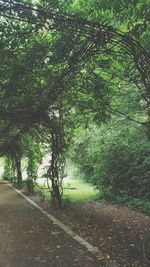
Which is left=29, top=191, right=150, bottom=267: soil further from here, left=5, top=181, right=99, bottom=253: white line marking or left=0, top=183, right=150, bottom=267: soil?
left=5, top=181, right=99, bottom=253: white line marking

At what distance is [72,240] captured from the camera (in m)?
7.69

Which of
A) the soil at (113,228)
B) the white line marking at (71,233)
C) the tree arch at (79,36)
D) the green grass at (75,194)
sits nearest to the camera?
the tree arch at (79,36)

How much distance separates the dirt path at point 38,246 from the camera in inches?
243

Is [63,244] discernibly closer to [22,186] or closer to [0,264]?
[0,264]

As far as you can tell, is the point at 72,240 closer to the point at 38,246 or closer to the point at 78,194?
the point at 38,246

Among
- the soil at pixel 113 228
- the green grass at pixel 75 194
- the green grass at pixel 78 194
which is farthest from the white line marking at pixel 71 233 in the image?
the green grass at pixel 78 194

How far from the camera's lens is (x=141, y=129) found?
14.0m

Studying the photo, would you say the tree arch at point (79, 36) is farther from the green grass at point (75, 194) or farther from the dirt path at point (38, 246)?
the green grass at point (75, 194)

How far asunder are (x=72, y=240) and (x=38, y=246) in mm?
779

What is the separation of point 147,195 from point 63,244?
5858 millimetres

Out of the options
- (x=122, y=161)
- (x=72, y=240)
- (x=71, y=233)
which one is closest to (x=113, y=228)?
(x=71, y=233)

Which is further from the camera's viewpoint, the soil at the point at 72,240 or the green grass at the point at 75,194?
the green grass at the point at 75,194

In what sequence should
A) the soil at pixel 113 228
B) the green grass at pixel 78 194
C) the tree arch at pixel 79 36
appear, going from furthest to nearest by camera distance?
the green grass at pixel 78 194 → the soil at pixel 113 228 → the tree arch at pixel 79 36

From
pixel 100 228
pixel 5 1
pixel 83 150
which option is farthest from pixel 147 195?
pixel 83 150
